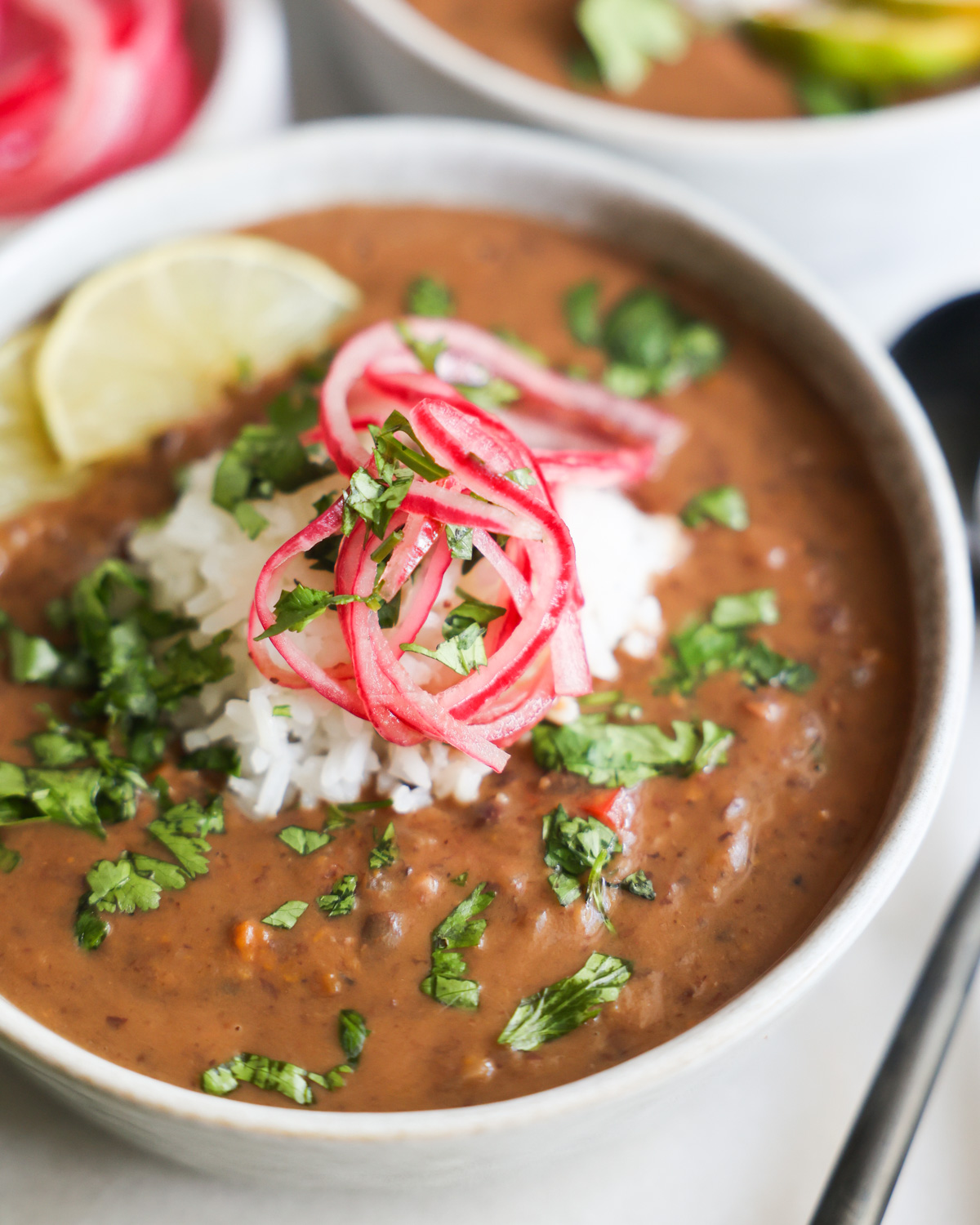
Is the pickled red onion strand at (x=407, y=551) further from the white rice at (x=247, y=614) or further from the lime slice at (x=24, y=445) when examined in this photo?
the lime slice at (x=24, y=445)

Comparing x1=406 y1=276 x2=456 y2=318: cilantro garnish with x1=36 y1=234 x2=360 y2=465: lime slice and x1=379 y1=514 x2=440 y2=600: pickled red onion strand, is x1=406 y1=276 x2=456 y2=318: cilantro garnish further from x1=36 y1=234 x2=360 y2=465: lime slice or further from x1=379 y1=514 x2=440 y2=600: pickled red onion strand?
x1=379 y1=514 x2=440 y2=600: pickled red onion strand

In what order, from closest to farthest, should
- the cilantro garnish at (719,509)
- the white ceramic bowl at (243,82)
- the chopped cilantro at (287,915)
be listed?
the chopped cilantro at (287,915) < the cilantro garnish at (719,509) < the white ceramic bowl at (243,82)

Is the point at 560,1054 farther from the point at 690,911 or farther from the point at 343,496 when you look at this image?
the point at 343,496

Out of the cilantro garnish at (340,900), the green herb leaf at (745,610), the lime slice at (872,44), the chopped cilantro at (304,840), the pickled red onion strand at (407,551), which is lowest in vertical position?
the cilantro garnish at (340,900)

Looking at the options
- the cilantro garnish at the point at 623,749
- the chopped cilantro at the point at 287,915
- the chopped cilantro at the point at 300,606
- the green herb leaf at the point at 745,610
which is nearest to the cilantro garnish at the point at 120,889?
the chopped cilantro at the point at 287,915

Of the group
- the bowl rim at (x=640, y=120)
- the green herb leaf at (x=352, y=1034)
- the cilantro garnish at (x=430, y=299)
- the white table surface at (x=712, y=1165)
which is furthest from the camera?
the bowl rim at (x=640, y=120)

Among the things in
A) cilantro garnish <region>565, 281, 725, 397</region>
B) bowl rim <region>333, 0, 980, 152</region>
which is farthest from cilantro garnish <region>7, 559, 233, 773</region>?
bowl rim <region>333, 0, 980, 152</region>

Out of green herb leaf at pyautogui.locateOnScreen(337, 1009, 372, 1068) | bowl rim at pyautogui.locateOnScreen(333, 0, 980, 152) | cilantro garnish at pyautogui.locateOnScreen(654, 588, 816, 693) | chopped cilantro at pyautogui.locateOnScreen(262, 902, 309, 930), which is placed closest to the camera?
green herb leaf at pyautogui.locateOnScreen(337, 1009, 372, 1068)
